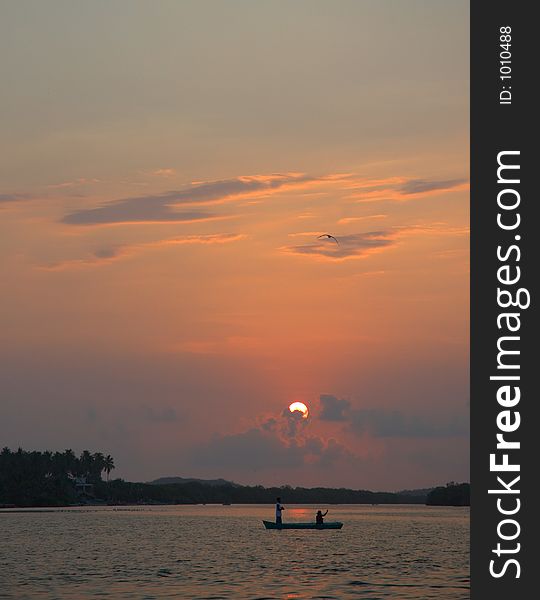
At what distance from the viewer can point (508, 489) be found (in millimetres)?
30516

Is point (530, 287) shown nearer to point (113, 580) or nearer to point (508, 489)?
point (508, 489)

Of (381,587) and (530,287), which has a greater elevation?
(530,287)

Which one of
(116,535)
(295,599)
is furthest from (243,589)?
(116,535)

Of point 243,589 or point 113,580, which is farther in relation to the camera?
point 113,580

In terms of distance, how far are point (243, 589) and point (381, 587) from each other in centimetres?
909

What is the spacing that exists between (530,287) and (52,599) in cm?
3648

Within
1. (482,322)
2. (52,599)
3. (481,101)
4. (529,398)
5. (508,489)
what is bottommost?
(52,599)

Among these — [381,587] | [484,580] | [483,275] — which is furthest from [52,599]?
[483,275]

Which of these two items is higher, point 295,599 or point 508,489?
point 508,489

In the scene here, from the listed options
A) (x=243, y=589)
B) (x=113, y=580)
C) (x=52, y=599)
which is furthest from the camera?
(x=113, y=580)

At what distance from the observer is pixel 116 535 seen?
466 feet

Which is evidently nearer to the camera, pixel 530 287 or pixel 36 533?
pixel 530 287

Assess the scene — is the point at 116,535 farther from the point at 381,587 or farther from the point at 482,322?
the point at 482,322

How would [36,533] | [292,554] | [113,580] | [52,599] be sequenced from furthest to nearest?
[36,533], [292,554], [113,580], [52,599]
